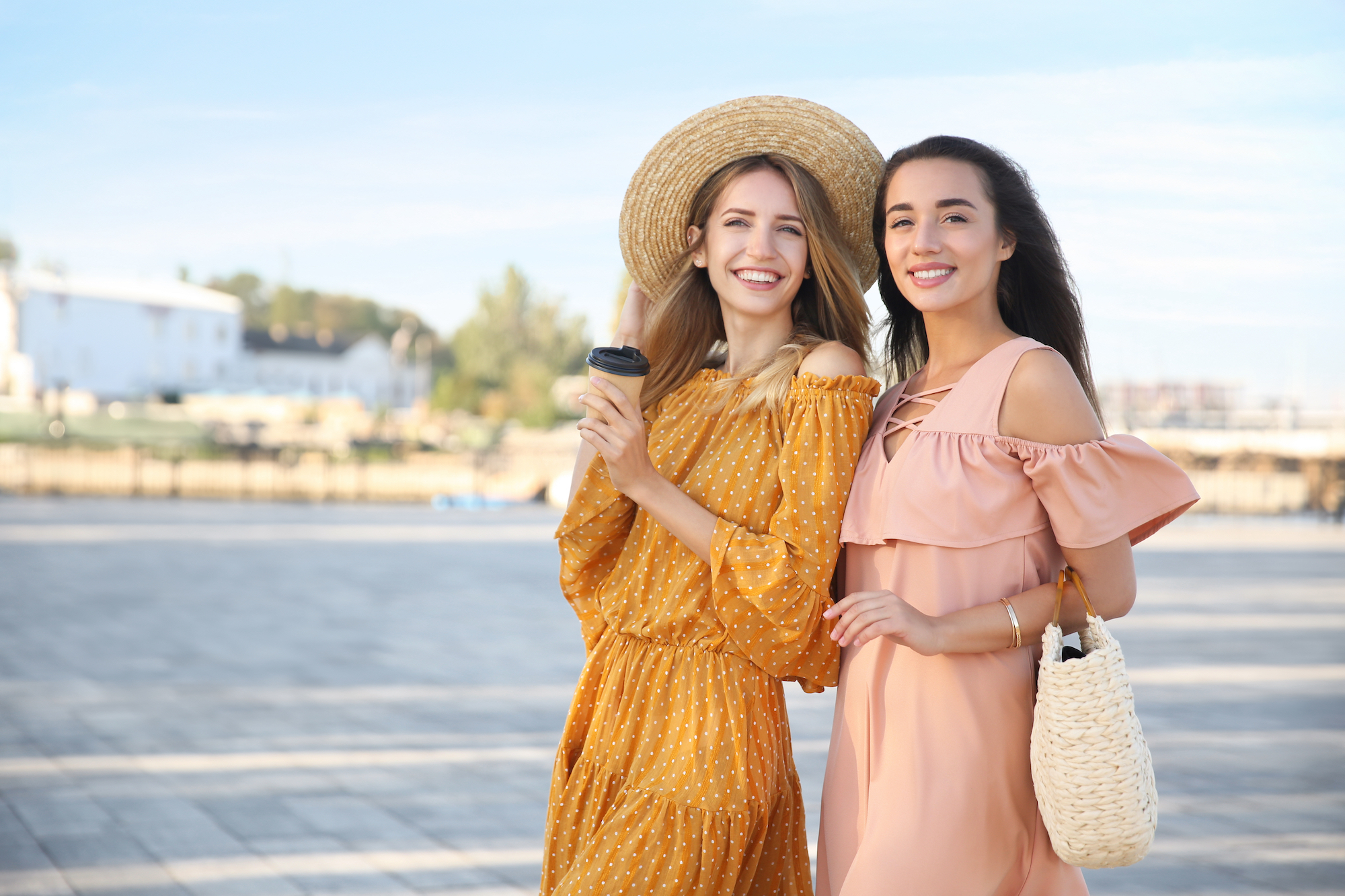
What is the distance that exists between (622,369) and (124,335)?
61.5m

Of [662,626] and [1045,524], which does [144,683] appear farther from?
[1045,524]

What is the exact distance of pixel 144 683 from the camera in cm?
667

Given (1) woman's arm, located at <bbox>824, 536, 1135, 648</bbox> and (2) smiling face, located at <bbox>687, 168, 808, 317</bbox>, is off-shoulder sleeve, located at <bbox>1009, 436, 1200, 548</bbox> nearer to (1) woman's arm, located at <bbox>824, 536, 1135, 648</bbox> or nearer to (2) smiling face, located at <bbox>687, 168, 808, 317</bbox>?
(1) woman's arm, located at <bbox>824, 536, 1135, 648</bbox>

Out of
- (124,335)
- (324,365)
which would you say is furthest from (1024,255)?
(324,365)

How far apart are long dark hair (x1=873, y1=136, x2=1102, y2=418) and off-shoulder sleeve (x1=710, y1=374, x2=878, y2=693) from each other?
0.27 metres

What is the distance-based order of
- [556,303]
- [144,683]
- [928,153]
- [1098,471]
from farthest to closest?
[556,303] → [144,683] → [928,153] → [1098,471]

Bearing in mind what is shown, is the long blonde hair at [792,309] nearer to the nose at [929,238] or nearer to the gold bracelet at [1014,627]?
the nose at [929,238]

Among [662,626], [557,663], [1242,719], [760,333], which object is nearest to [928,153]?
[760,333]

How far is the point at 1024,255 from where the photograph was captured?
1946 millimetres

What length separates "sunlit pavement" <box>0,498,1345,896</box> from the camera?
3.97m

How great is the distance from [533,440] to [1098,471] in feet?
112

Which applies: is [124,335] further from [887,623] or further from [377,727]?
[887,623]

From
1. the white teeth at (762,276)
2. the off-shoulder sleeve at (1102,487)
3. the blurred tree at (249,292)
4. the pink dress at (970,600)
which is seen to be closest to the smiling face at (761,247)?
the white teeth at (762,276)

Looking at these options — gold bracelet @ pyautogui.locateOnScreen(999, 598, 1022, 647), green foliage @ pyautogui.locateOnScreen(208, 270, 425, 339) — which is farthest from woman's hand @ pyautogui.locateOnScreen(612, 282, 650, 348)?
green foliage @ pyautogui.locateOnScreen(208, 270, 425, 339)
